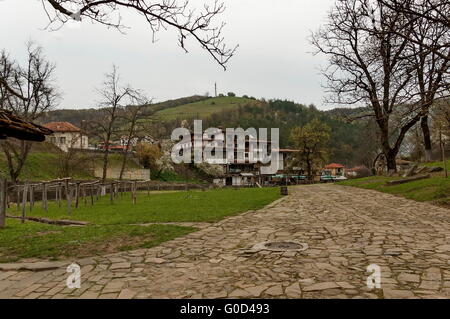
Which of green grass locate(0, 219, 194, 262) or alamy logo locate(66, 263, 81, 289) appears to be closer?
alamy logo locate(66, 263, 81, 289)

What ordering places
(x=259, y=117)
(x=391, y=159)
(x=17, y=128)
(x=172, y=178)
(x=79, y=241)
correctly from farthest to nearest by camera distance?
(x=259, y=117)
(x=172, y=178)
(x=391, y=159)
(x=79, y=241)
(x=17, y=128)

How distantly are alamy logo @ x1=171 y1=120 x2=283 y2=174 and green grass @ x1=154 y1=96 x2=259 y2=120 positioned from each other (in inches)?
837

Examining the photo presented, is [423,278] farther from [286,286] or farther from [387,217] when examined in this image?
[387,217]

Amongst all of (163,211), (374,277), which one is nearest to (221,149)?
(163,211)

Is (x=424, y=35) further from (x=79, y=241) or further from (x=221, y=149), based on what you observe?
(x=221, y=149)

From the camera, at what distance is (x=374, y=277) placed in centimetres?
390

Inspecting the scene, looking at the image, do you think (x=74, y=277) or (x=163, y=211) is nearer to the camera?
(x=74, y=277)

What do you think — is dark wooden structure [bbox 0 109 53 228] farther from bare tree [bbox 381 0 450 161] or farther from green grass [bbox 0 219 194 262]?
bare tree [bbox 381 0 450 161]

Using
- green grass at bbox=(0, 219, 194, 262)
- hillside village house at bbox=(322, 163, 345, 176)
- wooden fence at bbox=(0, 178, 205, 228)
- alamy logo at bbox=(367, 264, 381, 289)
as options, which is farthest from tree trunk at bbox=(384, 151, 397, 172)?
hillside village house at bbox=(322, 163, 345, 176)

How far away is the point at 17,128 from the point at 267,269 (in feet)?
16.6

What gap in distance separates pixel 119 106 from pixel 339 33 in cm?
1825

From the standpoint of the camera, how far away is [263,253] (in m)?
5.23

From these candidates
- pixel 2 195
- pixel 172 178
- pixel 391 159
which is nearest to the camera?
pixel 2 195

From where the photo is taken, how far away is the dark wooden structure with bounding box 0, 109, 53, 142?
5707 millimetres
